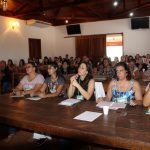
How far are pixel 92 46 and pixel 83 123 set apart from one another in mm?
9198

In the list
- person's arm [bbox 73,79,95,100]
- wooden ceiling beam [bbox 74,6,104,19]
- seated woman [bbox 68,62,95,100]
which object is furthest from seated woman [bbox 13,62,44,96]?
wooden ceiling beam [bbox 74,6,104,19]

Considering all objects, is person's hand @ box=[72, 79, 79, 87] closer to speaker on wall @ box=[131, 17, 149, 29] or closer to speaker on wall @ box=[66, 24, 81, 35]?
speaker on wall @ box=[131, 17, 149, 29]

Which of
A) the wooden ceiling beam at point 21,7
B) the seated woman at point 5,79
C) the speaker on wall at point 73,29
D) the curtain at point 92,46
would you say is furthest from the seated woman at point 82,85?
the speaker on wall at point 73,29

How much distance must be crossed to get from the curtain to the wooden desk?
834 centimetres

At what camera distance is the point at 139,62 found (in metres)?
7.51

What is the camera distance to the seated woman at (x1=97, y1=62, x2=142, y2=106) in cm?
261

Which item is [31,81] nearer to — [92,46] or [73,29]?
[92,46]

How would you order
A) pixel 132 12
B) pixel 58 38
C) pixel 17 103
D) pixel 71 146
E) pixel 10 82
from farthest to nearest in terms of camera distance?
1. pixel 58 38
2. pixel 132 12
3. pixel 10 82
4. pixel 17 103
5. pixel 71 146

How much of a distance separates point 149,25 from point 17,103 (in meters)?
8.39

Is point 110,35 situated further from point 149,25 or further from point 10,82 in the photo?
point 10,82

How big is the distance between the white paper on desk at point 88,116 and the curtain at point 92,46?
344 inches

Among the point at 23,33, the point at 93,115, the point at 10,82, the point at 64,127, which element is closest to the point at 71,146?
the point at 93,115

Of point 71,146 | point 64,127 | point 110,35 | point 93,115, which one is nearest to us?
point 64,127

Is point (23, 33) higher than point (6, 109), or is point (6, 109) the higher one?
point (23, 33)
